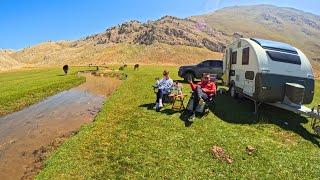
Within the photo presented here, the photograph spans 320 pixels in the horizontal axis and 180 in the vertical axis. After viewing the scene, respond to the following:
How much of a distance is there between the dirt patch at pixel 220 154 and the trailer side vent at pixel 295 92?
5417 millimetres

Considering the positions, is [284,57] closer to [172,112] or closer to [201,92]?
[201,92]

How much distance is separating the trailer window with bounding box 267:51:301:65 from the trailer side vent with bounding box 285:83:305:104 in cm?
115

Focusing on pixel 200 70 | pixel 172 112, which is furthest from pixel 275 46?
pixel 200 70

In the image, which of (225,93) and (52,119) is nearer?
(52,119)

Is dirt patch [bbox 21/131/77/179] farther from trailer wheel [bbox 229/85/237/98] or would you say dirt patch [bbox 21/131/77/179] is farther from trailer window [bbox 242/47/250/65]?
trailer wheel [bbox 229/85/237/98]

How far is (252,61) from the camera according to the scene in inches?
685

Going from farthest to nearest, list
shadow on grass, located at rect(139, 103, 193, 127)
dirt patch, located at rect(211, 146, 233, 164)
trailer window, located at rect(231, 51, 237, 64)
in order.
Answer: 1. trailer window, located at rect(231, 51, 237, 64)
2. shadow on grass, located at rect(139, 103, 193, 127)
3. dirt patch, located at rect(211, 146, 233, 164)

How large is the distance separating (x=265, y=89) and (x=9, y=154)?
1023cm

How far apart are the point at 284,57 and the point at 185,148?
23.7ft

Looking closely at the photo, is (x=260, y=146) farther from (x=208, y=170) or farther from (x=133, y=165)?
(x=133, y=165)

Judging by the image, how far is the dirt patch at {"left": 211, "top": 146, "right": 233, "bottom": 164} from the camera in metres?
11.8

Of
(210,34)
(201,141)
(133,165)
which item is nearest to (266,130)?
(201,141)

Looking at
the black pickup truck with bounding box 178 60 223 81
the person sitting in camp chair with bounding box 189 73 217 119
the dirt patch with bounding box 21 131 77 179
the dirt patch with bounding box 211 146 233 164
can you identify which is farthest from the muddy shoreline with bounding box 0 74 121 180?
the black pickup truck with bounding box 178 60 223 81

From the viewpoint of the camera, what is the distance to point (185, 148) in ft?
41.1
